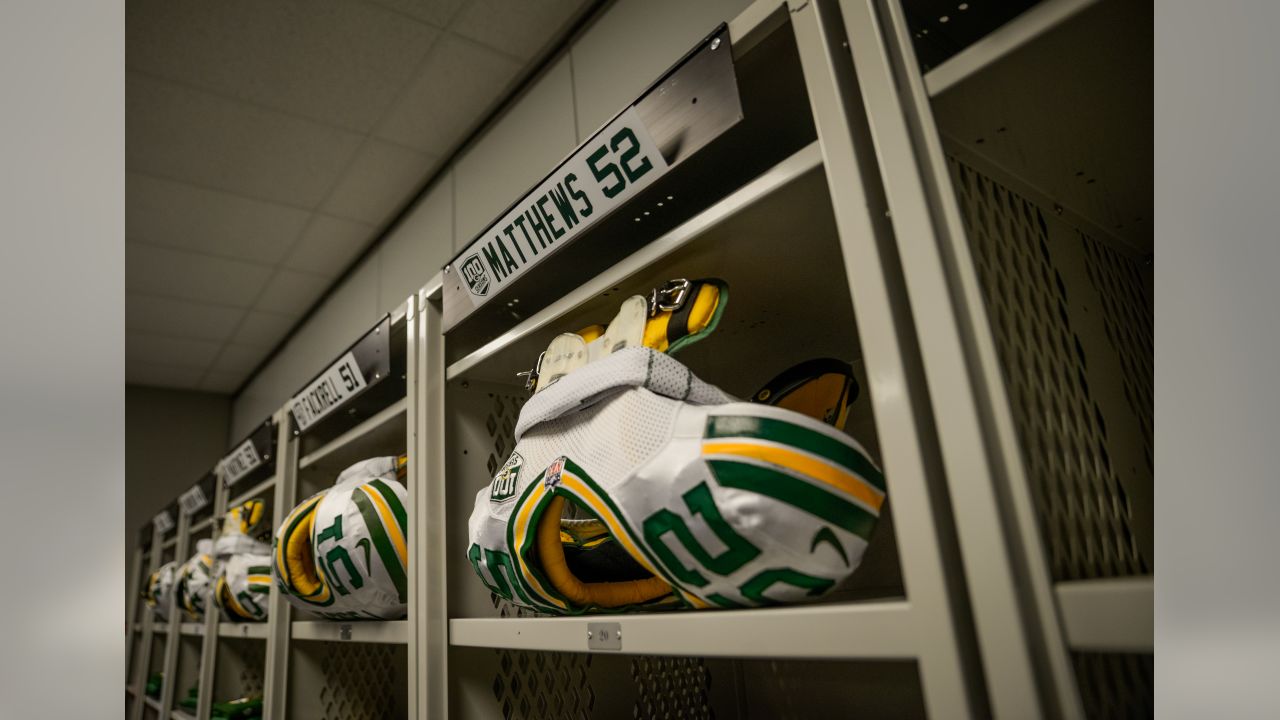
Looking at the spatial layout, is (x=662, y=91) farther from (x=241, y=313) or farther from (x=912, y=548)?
(x=241, y=313)

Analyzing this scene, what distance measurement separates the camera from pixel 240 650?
2457 millimetres

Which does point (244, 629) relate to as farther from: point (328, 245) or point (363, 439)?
point (328, 245)

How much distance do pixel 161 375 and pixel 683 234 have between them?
4.82m

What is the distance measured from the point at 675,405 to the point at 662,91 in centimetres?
31

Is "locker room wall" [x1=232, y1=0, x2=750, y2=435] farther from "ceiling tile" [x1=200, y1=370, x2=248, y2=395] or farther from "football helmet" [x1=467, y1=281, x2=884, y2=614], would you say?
"ceiling tile" [x1=200, y1=370, x2=248, y2=395]

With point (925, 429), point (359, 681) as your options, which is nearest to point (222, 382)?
point (359, 681)

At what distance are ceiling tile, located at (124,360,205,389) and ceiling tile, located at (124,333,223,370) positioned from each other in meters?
0.08

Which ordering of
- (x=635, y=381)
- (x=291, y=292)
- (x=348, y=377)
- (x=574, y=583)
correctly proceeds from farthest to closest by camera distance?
(x=291, y=292)
(x=348, y=377)
(x=574, y=583)
(x=635, y=381)

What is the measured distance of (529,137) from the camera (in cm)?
188

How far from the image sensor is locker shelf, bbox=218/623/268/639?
1755 millimetres
